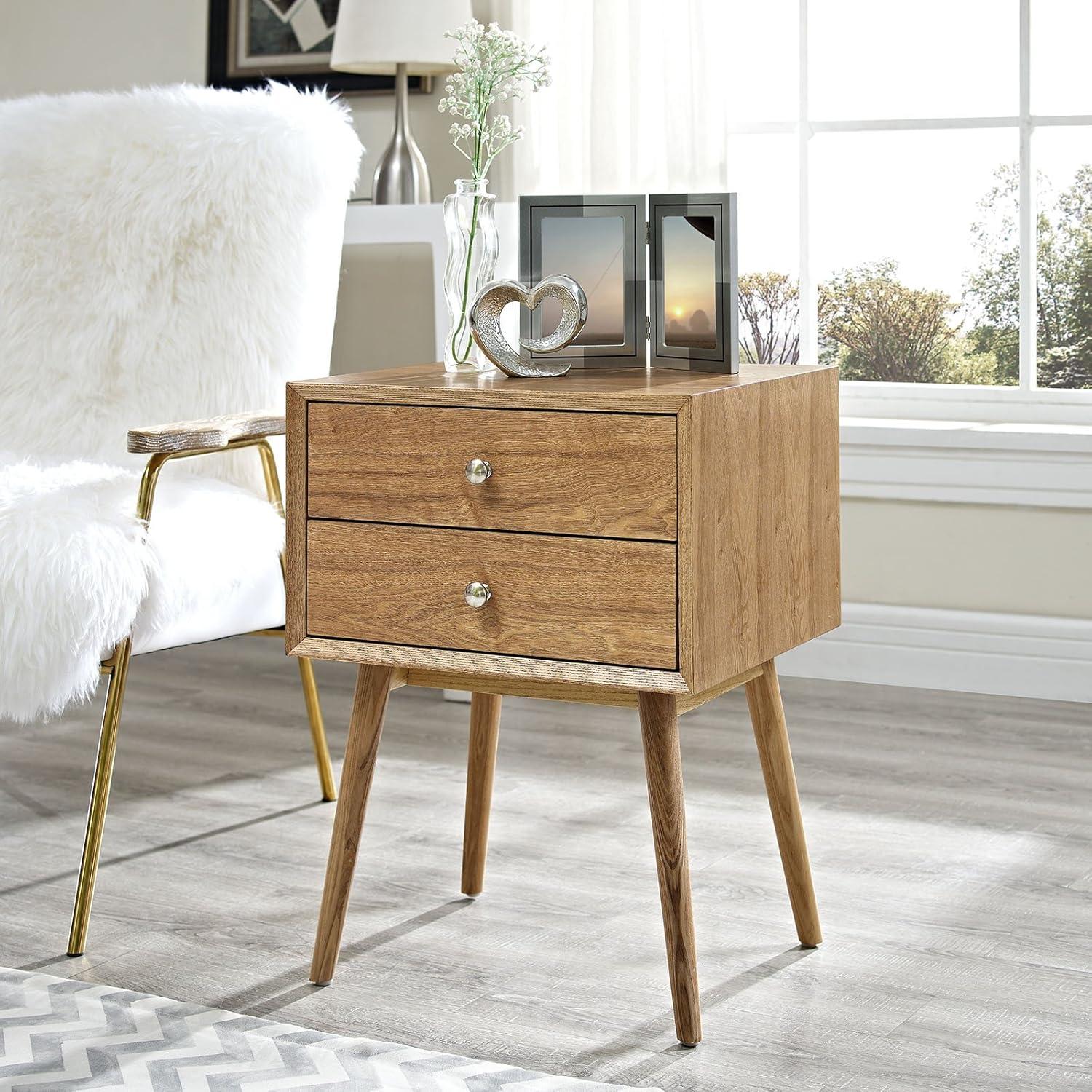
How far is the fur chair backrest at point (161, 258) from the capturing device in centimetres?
219

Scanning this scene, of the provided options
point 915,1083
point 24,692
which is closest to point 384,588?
point 24,692

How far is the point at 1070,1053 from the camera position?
4.70 ft

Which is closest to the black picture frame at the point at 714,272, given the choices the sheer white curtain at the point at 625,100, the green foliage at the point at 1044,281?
the sheer white curtain at the point at 625,100

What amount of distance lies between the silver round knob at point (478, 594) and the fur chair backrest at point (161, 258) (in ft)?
2.60

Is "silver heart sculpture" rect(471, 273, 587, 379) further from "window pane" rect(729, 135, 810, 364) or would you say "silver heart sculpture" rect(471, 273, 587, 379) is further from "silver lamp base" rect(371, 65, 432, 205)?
"window pane" rect(729, 135, 810, 364)

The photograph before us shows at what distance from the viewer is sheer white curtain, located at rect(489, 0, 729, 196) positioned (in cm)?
285

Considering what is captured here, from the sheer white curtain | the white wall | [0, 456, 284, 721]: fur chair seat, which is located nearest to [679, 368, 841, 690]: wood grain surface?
[0, 456, 284, 721]: fur chair seat

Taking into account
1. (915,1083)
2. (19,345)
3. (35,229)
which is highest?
(35,229)

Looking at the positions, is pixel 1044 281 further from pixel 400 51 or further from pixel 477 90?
pixel 477 90

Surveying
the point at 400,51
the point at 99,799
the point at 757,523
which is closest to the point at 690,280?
the point at 757,523

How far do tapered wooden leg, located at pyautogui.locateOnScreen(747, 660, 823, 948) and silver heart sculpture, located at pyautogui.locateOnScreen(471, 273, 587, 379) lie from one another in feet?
1.30

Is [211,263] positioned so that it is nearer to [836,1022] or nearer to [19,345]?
[19,345]

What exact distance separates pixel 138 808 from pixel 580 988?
86 cm

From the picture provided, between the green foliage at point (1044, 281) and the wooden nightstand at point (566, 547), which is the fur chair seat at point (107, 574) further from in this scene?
the green foliage at point (1044, 281)
